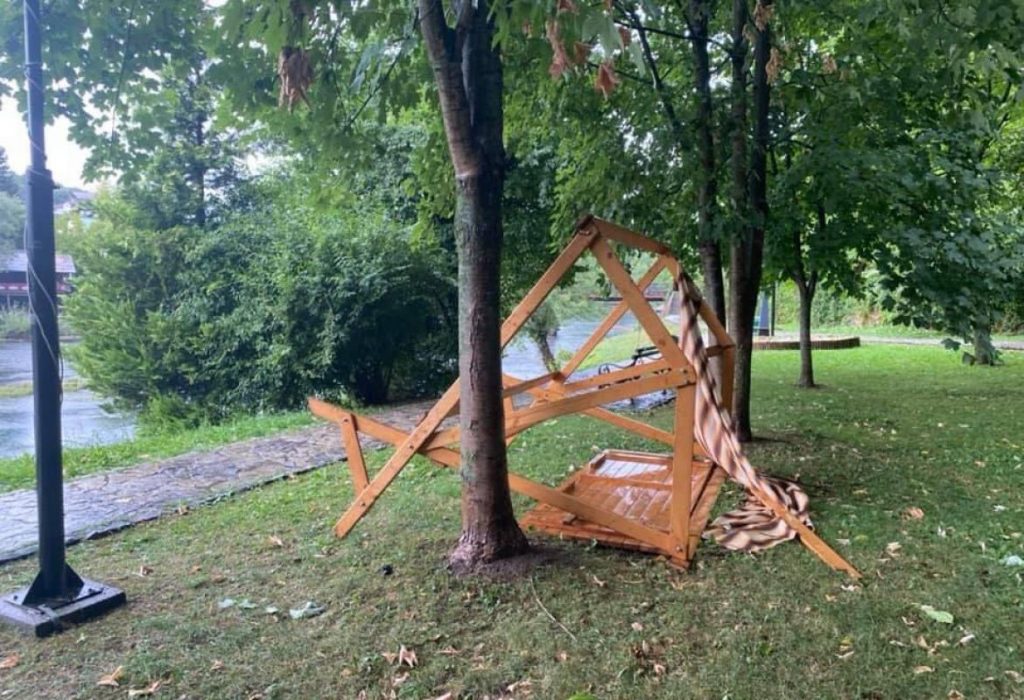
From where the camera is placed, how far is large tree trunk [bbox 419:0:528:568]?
335 centimetres

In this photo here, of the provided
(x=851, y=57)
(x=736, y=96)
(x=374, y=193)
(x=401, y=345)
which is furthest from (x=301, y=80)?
(x=374, y=193)

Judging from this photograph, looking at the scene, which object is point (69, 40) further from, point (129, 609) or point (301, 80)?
point (129, 609)

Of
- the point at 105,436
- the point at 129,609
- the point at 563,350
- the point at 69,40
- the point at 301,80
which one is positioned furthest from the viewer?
the point at 563,350

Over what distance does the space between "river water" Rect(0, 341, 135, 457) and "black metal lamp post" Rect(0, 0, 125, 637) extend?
223 inches

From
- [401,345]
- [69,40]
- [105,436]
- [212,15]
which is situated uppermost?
[212,15]

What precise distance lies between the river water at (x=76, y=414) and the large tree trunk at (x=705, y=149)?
8.43 feet

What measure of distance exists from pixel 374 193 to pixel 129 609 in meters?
9.66

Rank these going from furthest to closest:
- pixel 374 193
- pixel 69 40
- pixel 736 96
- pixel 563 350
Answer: pixel 563 350 → pixel 374 193 → pixel 736 96 → pixel 69 40

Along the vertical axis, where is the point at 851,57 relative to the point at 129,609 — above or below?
above

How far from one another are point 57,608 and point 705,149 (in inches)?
206

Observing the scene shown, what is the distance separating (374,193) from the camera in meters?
12.1

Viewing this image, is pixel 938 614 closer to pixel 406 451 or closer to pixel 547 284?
pixel 547 284

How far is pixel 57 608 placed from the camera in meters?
3.14

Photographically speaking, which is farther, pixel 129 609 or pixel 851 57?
pixel 851 57
